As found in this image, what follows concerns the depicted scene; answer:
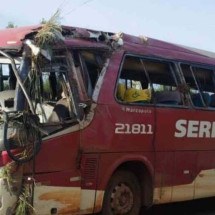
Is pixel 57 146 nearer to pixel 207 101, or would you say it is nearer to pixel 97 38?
pixel 97 38

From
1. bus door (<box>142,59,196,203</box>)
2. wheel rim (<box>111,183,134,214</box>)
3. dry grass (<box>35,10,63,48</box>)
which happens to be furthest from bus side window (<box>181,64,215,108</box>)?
dry grass (<box>35,10,63,48</box>)

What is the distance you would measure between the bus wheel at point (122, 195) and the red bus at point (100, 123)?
0.01 m

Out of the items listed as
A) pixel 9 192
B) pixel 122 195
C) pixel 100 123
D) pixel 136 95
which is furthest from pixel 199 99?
pixel 9 192

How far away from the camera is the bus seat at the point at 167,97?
887cm

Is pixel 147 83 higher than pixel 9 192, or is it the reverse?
pixel 147 83

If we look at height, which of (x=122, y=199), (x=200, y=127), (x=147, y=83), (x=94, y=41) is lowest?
(x=122, y=199)

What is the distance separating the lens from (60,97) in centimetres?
761

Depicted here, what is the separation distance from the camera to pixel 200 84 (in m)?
9.84

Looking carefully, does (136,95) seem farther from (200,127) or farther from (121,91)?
(200,127)

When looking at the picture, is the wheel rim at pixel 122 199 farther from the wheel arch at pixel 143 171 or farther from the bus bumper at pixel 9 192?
the bus bumper at pixel 9 192

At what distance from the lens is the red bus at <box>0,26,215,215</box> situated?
22.7 ft

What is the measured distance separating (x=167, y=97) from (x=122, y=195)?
1682 millimetres

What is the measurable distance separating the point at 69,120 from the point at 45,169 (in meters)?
0.68

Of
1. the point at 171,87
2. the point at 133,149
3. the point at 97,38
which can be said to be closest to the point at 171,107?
the point at 171,87
